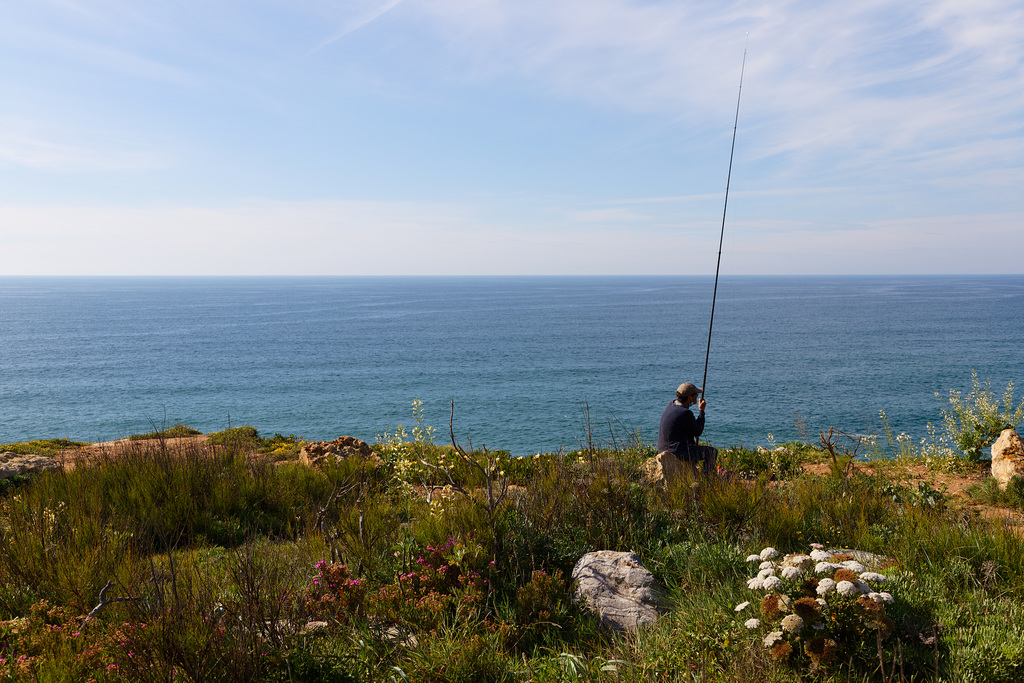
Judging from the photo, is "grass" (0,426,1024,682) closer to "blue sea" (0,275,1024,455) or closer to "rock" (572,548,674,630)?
"rock" (572,548,674,630)

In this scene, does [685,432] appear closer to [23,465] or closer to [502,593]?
[502,593]

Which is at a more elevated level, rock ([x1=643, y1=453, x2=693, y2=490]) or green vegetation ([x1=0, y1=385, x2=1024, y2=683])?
green vegetation ([x1=0, y1=385, x2=1024, y2=683])

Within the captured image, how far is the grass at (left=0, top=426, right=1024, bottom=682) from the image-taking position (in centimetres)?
316

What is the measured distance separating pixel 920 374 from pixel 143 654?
55.5 metres

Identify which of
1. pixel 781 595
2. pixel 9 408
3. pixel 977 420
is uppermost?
pixel 781 595

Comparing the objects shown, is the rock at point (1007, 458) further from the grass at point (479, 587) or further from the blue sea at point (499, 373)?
the blue sea at point (499, 373)

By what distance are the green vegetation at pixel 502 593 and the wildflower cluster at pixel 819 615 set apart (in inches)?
0.6

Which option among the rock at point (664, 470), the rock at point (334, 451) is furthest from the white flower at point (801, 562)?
the rock at point (334, 451)

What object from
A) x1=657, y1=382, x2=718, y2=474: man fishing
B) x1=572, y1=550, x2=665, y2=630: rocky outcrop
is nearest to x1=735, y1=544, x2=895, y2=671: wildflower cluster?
x1=572, y1=550, x2=665, y2=630: rocky outcrop

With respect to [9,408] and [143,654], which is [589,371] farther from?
[143,654]

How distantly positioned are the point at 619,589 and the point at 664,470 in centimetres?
320

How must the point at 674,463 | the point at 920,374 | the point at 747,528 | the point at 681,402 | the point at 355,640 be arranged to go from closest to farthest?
the point at 355,640, the point at 747,528, the point at 674,463, the point at 681,402, the point at 920,374

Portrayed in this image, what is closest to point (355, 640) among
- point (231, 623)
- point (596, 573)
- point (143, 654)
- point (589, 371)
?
point (231, 623)

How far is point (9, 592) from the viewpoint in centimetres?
396
